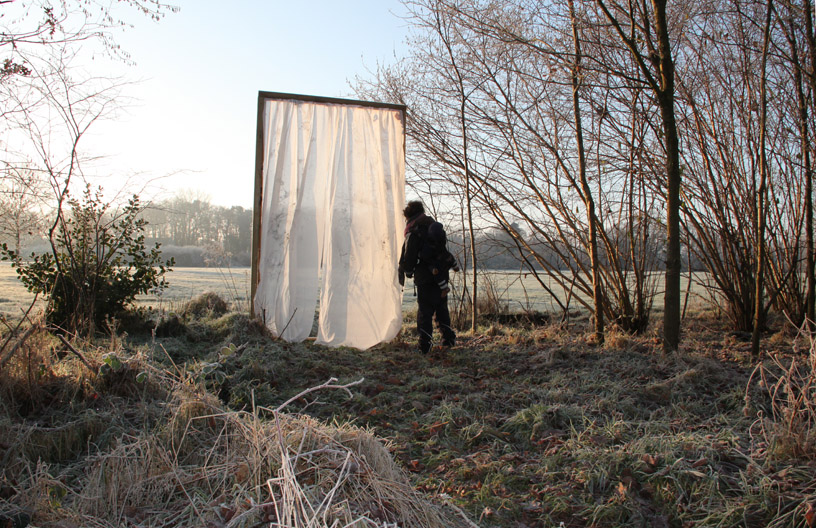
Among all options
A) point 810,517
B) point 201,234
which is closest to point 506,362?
point 810,517

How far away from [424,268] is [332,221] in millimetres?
1163

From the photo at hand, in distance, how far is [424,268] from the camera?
525 centimetres

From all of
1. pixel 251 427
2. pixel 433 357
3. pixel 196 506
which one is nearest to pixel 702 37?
pixel 433 357

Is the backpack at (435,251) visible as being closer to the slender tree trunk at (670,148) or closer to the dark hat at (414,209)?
the dark hat at (414,209)

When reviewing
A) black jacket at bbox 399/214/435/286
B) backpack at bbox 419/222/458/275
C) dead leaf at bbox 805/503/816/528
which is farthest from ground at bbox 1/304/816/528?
backpack at bbox 419/222/458/275

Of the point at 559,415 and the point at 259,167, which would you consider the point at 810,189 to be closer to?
the point at 559,415

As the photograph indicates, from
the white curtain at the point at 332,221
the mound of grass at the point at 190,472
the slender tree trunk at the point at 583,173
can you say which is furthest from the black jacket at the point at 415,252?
→ the mound of grass at the point at 190,472

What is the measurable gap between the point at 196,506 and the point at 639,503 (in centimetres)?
185

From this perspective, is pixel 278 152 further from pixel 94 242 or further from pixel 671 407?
pixel 671 407

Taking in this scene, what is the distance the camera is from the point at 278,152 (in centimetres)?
547

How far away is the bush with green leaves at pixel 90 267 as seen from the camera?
197 inches

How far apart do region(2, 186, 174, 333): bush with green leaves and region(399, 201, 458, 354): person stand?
2.83 meters

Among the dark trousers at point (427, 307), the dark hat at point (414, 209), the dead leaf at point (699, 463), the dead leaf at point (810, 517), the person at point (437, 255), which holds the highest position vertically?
the dark hat at point (414, 209)

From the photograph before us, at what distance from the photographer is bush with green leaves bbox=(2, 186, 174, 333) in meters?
4.99
